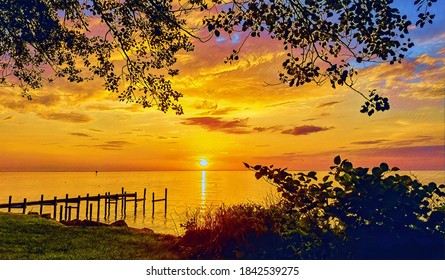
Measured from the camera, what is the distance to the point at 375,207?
732cm

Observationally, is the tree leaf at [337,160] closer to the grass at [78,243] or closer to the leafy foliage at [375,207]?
the leafy foliage at [375,207]

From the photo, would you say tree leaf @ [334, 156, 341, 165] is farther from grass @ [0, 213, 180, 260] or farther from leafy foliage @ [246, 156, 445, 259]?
grass @ [0, 213, 180, 260]

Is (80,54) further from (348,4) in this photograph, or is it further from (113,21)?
(348,4)

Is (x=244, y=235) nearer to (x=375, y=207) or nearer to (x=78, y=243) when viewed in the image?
(x=375, y=207)

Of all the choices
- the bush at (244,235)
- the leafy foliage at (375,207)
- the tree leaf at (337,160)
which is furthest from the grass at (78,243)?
the tree leaf at (337,160)

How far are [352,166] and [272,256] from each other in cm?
238

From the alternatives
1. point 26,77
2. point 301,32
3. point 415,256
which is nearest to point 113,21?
point 26,77

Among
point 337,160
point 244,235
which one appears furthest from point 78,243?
point 337,160

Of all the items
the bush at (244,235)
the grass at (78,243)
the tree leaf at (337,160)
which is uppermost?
the tree leaf at (337,160)

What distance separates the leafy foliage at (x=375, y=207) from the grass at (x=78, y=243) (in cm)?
385

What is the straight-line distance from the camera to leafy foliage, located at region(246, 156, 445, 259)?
23.8 feet

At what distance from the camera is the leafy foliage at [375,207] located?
727 centimetres

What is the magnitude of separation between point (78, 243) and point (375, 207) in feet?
28.4

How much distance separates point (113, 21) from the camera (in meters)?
12.5
